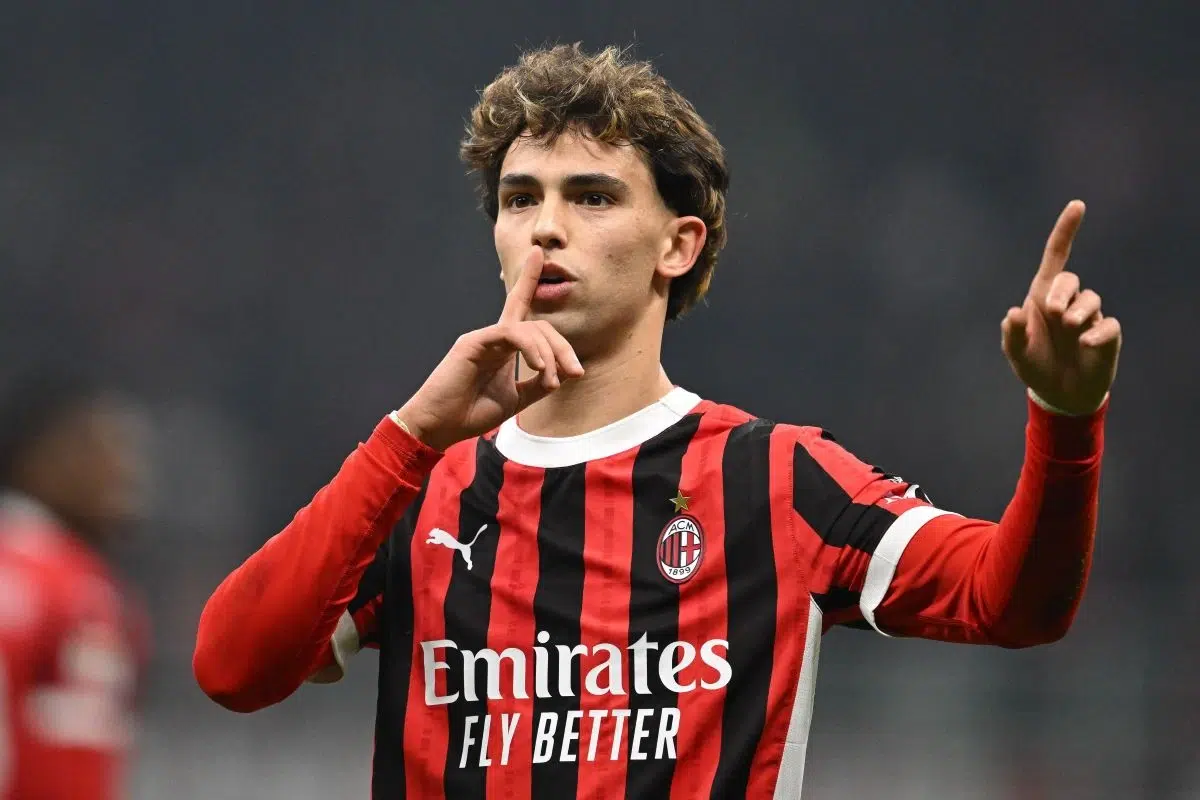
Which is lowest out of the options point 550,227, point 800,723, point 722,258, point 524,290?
point 800,723

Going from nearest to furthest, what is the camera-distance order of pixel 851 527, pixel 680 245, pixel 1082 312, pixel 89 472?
pixel 1082 312
pixel 851 527
pixel 680 245
pixel 89 472

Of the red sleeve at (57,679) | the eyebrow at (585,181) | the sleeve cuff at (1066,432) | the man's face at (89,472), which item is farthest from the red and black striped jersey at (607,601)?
the man's face at (89,472)

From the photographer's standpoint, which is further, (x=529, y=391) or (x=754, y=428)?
(x=754, y=428)

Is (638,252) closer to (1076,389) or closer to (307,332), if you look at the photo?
(1076,389)

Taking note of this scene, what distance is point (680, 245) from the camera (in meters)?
2.35

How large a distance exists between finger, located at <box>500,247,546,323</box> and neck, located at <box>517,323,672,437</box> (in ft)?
0.70

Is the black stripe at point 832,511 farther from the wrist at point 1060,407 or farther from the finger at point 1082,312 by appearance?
the finger at point 1082,312

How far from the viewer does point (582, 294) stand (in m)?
2.17

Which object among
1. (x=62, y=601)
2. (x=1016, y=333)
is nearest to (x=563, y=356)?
(x=1016, y=333)

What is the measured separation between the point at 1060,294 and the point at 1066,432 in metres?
0.17

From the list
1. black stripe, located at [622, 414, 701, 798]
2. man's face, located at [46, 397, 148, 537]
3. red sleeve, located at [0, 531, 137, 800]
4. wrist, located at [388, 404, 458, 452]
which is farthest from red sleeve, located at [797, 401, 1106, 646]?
man's face, located at [46, 397, 148, 537]

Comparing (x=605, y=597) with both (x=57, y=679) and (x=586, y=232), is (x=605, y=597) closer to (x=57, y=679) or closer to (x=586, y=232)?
(x=586, y=232)

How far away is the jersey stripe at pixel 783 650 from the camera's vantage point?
1.99 metres

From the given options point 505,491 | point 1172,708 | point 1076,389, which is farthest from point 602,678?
point 1172,708
